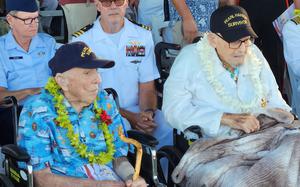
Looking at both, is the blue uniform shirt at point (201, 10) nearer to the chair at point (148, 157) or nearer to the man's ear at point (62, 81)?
the chair at point (148, 157)

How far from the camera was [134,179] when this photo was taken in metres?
3.34

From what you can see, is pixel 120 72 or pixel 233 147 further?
pixel 120 72

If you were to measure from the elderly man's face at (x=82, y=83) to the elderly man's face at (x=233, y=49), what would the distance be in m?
0.90

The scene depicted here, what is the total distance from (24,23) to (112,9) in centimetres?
64

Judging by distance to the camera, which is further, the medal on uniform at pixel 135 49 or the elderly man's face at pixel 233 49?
the medal on uniform at pixel 135 49

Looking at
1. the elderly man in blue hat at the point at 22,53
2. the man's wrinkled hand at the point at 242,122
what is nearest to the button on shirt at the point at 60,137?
the man's wrinkled hand at the point at 242,122

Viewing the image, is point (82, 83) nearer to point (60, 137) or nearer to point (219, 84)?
point (60, 137)

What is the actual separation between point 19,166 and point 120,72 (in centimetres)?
136

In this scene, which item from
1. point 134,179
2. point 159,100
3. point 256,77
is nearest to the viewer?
point 134,179

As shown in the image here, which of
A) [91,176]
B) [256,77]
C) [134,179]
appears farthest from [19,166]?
[256,77]

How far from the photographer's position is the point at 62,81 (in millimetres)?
3408

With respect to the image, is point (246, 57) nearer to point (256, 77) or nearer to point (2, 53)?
point (256, 77)

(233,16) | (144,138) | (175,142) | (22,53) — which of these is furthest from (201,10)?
(144,138)

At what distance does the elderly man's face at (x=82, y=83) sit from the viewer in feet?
11.1
